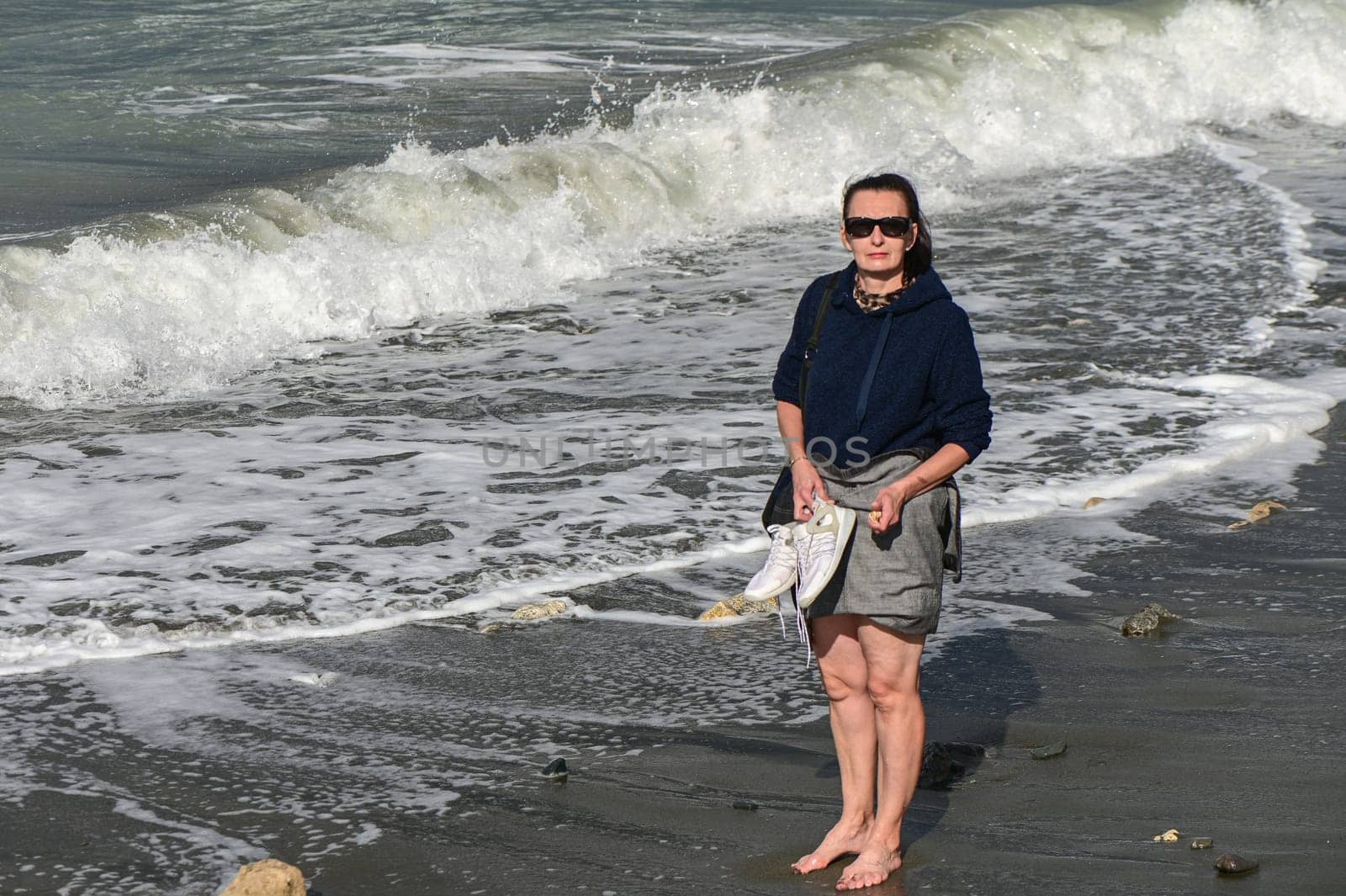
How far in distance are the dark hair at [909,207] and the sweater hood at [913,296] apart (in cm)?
3

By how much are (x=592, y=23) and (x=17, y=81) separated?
10.7 m

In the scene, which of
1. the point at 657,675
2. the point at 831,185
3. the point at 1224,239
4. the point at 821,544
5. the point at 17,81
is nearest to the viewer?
the point at 821,544

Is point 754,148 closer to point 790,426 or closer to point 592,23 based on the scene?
Result: point 592,23

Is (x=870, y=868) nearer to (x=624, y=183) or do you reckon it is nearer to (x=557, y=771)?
(x=557, y=771)

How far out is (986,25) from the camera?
2312 centimetres

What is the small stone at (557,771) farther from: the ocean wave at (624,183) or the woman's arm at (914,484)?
the ocean wave at (624,183)

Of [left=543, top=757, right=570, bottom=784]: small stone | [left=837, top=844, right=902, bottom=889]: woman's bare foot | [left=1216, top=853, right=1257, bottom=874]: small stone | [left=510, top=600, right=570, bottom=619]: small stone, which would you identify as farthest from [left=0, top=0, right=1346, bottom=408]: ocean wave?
[left=1216, top=853, right=1257, bottom=874]: small stone

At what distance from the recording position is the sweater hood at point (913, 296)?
351 cm

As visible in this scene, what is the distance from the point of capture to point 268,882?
3305 millimetres

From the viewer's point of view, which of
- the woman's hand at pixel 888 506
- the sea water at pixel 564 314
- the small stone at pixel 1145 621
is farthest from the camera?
the sea water at pixel 564 314

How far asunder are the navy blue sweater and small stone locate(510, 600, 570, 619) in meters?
2.37

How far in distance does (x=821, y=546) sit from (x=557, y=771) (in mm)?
1196

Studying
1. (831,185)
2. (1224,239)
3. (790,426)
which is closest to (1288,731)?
(790,426)

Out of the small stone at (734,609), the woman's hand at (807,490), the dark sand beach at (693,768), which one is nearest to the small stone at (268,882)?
the dark sand beach at (693,768)
